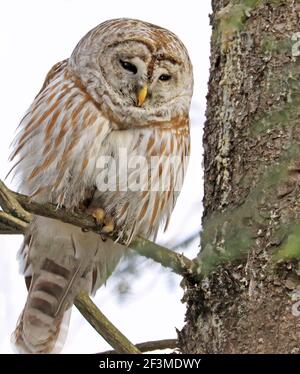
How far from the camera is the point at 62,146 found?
12.0 ft

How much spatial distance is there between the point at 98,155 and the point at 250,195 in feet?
4.03

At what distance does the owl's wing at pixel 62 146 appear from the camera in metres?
3.65

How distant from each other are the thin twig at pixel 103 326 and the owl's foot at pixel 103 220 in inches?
20.6

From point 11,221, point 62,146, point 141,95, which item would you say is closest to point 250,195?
point 11,221

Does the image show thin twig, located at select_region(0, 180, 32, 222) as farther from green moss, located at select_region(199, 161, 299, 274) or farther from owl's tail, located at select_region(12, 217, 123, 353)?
owl's tail, located at select_region(12, 217, 123, 353)

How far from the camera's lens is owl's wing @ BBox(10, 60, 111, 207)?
144 inches

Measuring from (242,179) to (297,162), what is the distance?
9.5 inches

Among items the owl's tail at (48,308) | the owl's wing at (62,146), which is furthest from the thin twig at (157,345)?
the owl's tail at (48,308)

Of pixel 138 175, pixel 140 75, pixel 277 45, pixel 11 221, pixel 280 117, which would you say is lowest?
pixel 280 117

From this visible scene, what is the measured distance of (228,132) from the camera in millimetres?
2969

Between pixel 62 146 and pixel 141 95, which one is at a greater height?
pixel 141 95

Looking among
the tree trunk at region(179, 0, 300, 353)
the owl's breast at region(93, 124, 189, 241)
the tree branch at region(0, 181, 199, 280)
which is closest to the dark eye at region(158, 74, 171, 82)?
the owl's breast at region(93, 124, 189, 241)

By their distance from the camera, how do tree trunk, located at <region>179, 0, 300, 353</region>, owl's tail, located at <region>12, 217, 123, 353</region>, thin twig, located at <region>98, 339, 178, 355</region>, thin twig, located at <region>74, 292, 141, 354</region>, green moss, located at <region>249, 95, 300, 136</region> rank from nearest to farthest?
green moss, located at <region>249, 95, 300, 136</region>
tree trunk, located at <region>179, 0, 300, 353</region>
thin twig, located at <region>74, 292, 141, 354</region>
thin twig, located at <region>98, 339, 178, 355</region>
owl's tail, located at <region>12, 217, 123, 353</region>

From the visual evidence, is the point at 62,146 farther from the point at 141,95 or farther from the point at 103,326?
the point at 103,326
